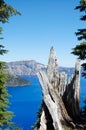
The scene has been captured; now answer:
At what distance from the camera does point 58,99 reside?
59.1 feet

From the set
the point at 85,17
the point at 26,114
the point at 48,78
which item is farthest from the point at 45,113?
the point at 26,114

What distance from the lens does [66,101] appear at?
18.8 meters

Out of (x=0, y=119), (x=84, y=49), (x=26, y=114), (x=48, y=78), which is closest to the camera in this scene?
(x=84, y=49)

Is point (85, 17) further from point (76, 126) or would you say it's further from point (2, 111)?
point (2, 111)

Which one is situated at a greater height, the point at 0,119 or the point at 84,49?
the point at 84,49

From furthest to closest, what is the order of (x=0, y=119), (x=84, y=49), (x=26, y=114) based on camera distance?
(x=26, y=114), (x=0, y=119), (x=84, y=49)

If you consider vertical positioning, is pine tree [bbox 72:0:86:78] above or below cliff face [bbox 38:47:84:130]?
above

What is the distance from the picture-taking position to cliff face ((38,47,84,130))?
17.0m

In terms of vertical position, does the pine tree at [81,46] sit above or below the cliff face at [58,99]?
above

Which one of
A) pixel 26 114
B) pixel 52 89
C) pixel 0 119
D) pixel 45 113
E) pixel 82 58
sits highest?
pixel 82 58

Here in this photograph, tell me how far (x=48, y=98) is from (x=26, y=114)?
341 ft

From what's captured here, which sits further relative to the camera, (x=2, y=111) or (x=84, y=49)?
(x=2, y=111)

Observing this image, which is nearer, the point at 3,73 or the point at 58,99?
the point at 58,99

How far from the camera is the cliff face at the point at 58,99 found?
16969mm
